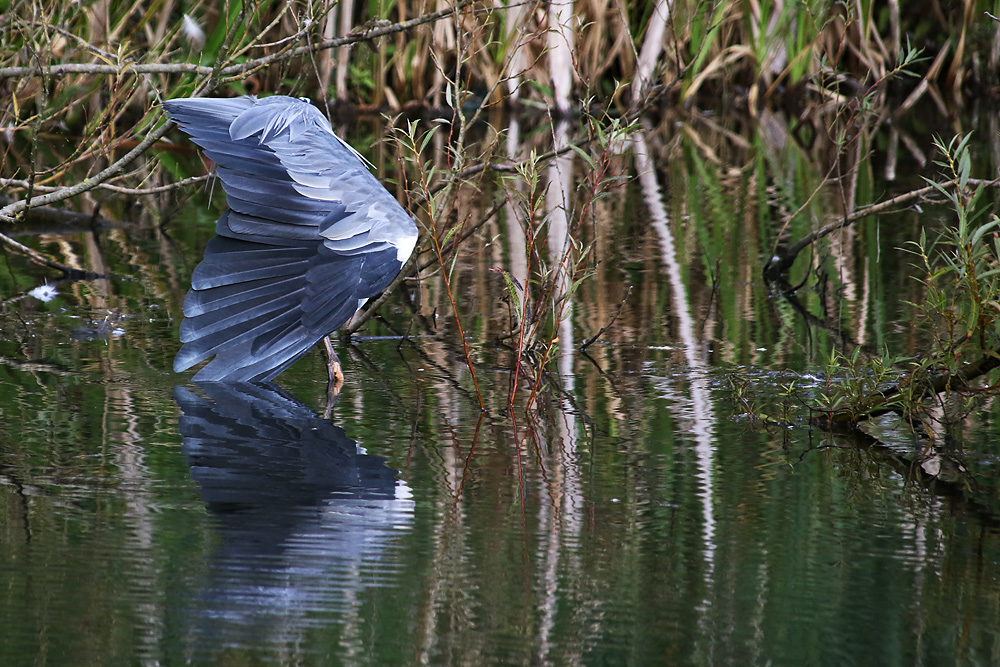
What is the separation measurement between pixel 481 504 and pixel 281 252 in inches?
52.1

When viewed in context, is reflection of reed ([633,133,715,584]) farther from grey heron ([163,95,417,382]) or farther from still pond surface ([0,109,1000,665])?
grey heron ([163,95,417,382])

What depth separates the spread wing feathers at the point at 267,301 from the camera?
375 centimetres

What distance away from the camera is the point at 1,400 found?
3754mm

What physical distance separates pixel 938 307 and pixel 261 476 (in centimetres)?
173

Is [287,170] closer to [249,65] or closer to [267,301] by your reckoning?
[267,301]

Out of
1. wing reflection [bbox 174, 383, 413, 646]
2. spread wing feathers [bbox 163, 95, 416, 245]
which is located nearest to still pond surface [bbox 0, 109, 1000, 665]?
wing reflection [bbox 174, 383, 413, 646]

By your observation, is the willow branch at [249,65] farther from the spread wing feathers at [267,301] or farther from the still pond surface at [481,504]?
the spread wing feathers at [267,301]

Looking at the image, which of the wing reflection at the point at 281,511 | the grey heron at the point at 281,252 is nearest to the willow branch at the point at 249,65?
the grey heron at the point at 281,252

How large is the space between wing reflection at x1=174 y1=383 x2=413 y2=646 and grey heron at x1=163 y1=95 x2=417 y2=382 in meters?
0.15

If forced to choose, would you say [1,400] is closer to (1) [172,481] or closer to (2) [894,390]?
(1) [172,481]

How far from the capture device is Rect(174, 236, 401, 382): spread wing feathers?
3748 mm

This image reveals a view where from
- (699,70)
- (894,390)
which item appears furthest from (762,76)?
(894,390)

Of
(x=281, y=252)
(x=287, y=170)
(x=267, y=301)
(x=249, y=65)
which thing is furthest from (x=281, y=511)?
(x=249, y=65)

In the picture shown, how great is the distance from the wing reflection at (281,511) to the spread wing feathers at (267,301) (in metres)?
0.11
